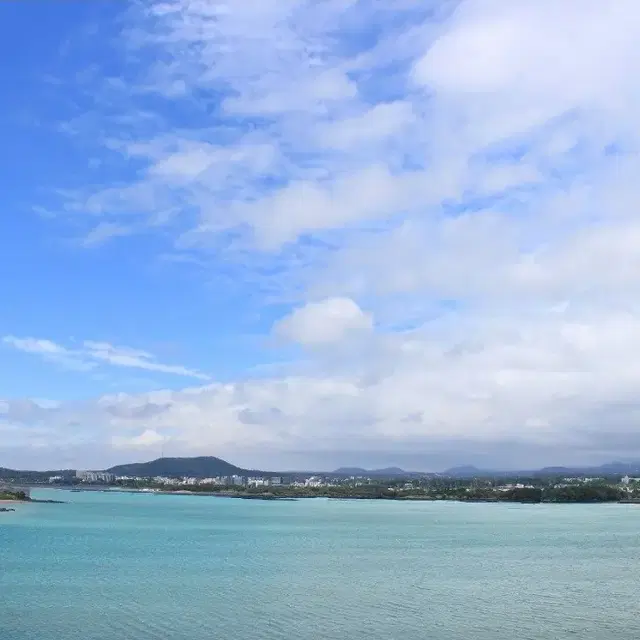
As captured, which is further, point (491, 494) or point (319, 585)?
point (491, 494)

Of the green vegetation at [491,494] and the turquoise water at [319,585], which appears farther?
the green vegetation at [491,494]

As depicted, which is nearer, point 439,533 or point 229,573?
point 229,573

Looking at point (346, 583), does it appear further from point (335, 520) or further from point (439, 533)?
point (335, 520)

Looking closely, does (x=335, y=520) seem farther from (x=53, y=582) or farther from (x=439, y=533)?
(x=53, y=582)

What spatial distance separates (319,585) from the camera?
99.7ft

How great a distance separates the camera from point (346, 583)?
31.0m

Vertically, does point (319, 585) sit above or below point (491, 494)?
below

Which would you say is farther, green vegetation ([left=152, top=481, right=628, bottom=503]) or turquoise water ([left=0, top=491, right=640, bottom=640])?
green vegetation ([left=152, top=481, right=628, bottom=503])

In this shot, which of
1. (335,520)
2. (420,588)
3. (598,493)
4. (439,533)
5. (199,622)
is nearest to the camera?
(199,622)

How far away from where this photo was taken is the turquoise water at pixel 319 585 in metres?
A: 22.2

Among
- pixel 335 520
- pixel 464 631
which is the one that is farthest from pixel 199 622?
pixel 335 520

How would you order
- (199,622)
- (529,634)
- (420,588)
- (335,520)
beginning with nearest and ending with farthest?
(529,634) < (199,622) < (420,588) < (335,520)

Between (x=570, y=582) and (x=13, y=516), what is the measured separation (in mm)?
65709

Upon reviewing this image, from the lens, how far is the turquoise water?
22.2 meters
